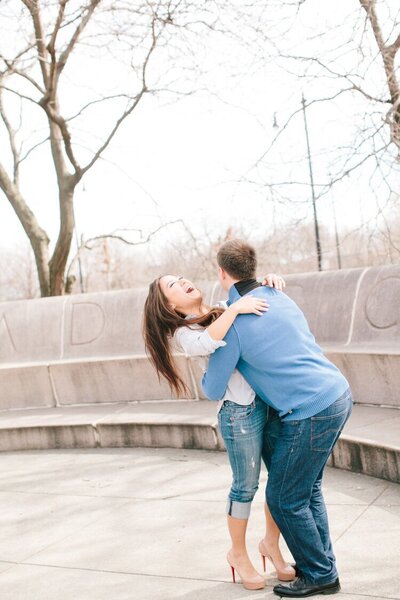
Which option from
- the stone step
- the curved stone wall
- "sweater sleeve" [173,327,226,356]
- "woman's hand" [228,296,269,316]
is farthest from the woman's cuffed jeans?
the curved stone wall

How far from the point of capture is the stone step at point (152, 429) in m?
5.43

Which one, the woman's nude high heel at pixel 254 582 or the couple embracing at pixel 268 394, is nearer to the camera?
the couple embracing at pixel 268 394

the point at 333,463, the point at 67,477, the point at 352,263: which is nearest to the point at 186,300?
the point at 333,463

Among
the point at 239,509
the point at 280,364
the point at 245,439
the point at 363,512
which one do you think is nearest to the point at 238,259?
the point at 280,364

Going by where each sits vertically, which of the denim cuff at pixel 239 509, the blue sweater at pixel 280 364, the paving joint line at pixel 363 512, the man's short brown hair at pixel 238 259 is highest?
the man's short brown hair at pixel 238 259

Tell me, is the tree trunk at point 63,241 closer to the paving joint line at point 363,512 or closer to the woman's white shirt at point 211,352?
the paving joint line at point 363,512

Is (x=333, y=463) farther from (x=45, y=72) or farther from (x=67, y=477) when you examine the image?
(x=45, y=72)

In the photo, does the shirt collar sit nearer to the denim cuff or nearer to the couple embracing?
the couple embracing

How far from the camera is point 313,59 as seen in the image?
9.21m

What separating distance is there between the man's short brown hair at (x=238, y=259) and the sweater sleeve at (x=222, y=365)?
28cm

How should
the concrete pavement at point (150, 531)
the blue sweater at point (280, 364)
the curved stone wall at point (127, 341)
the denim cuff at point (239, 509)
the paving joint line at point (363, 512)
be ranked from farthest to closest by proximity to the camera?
the curved stone wall at point (127, 341)
the paving joint line at point (363, 512)
the concrete pavement at point (150, 531)
the denim cuff at point (239, 509)
the blue sweater at point (280, 364)

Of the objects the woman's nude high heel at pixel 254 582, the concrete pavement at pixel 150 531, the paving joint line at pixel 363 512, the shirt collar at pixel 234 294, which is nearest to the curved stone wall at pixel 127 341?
the concrete pavement at pixel 150 531

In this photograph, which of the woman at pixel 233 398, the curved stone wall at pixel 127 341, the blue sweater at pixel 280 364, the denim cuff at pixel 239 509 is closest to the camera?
the blue sweater at pixel 280 364

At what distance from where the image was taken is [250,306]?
3.26 m
